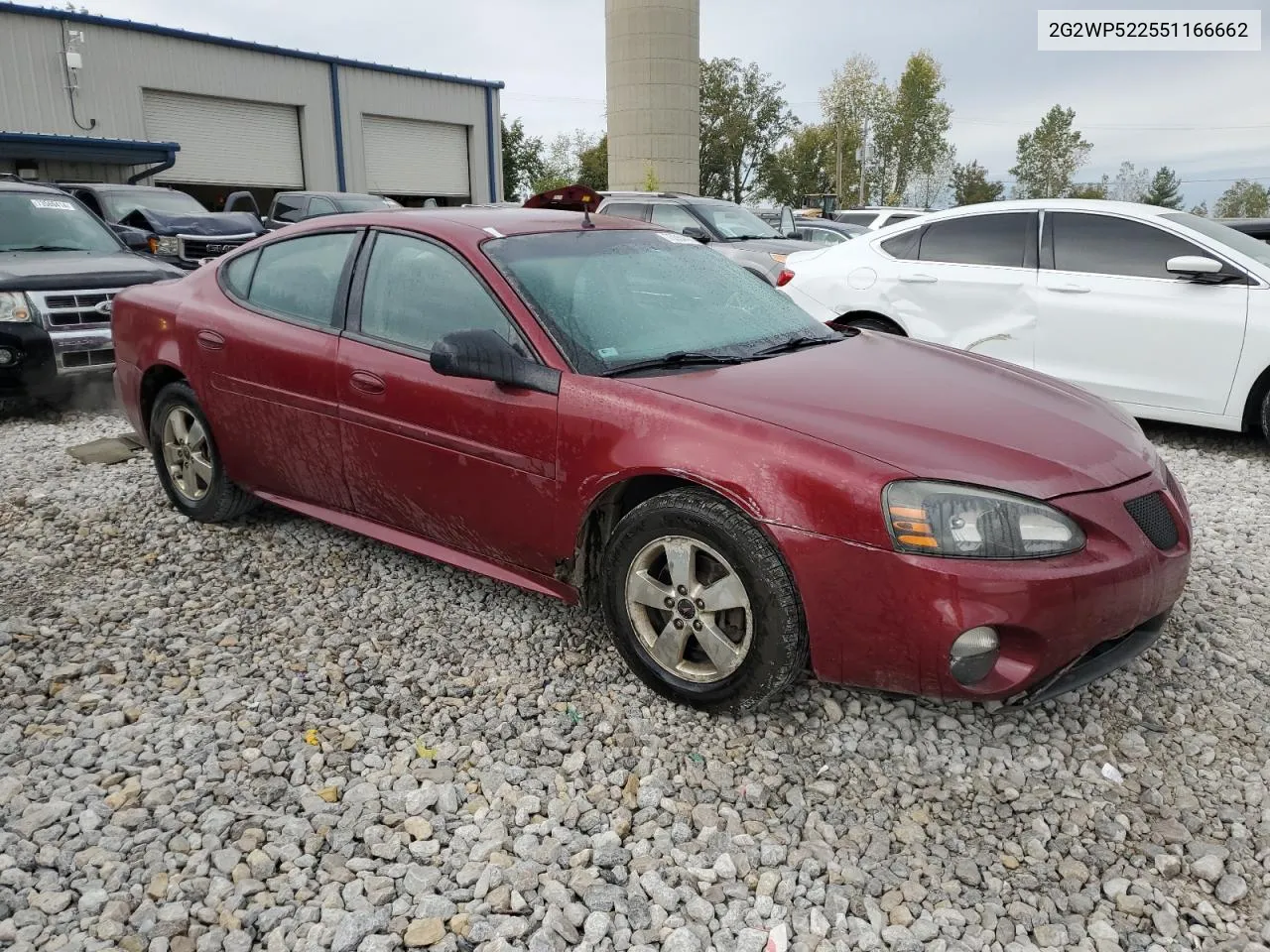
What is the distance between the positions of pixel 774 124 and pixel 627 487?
2643 inches

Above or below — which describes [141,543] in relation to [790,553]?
below

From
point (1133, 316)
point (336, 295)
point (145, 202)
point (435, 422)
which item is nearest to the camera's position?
point (435, 422)

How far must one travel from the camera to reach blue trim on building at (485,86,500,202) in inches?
1384

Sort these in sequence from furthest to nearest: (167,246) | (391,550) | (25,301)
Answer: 1. (167,246)
2. (25,301)
3. (391,550)

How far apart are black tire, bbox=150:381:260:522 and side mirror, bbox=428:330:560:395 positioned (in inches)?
72.3

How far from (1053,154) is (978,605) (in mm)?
65051

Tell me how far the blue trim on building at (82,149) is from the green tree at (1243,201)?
59.2 m

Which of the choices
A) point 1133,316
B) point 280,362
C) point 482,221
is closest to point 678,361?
point 482,221

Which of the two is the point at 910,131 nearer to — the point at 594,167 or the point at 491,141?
the point at 594,167

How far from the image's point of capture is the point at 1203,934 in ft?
7.38

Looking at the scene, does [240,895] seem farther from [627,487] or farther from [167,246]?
[167,246]

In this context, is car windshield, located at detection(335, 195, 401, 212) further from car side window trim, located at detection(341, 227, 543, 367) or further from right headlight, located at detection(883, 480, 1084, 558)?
right headlight, located at detection(883, 480, 1084, 558)

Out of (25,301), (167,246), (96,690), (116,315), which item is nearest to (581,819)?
(96,690)

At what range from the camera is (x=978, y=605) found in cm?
259
